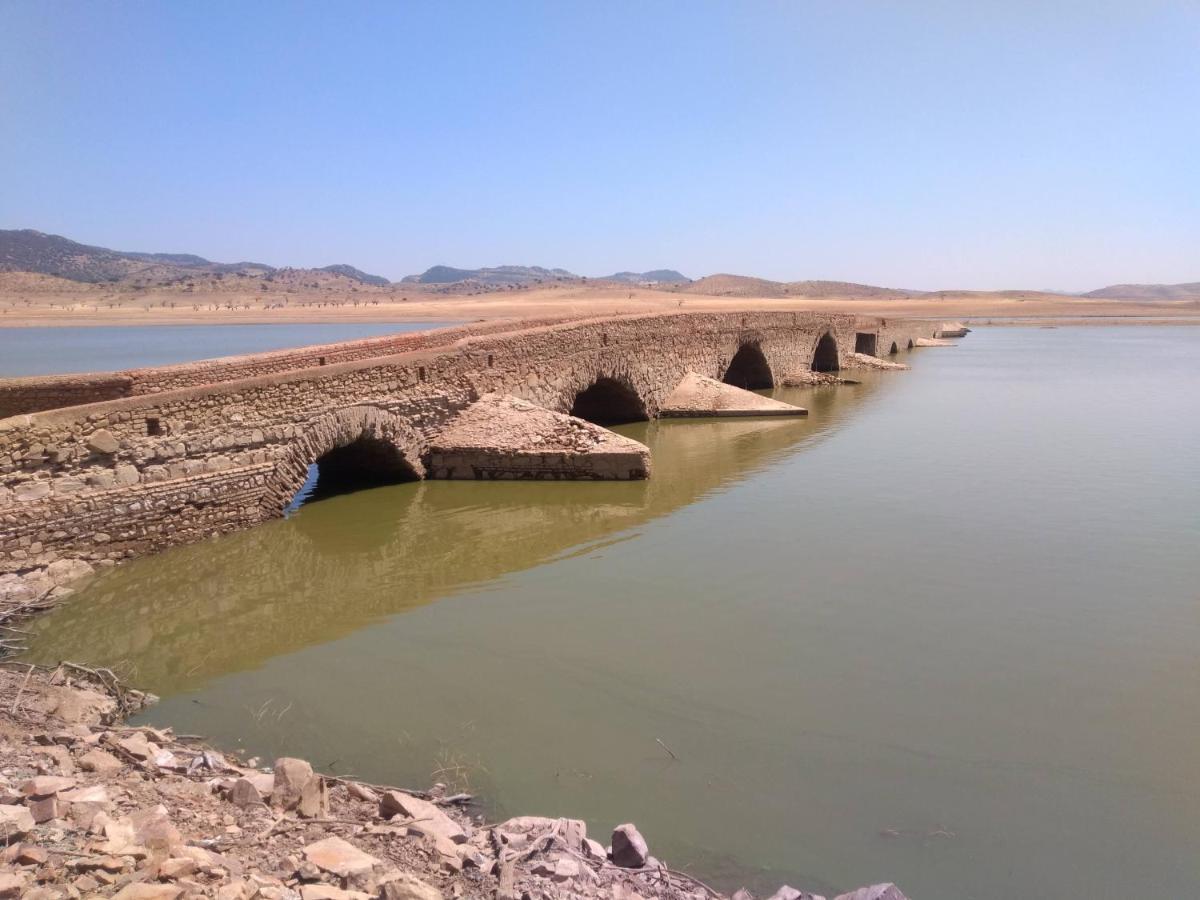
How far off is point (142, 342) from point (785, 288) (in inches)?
3964

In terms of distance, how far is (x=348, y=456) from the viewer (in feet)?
44.5

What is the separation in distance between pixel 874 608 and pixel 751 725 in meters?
2.58

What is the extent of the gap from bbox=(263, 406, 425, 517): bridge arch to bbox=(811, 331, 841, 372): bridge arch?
68.7ft

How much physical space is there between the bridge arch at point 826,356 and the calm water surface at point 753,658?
17934 millimetres

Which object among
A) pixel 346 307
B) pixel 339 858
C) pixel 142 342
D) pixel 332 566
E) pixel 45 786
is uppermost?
pixel 346 307

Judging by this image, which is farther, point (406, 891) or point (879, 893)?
point (879, 893)

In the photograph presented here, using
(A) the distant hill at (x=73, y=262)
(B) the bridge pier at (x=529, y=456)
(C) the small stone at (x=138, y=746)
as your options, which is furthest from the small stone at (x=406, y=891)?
(A) the distant hill at (x=73, y=262)

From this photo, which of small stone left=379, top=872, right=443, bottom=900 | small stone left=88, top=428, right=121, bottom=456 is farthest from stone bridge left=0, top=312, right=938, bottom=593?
small stone left=379, top=872, right=443, bottom=900

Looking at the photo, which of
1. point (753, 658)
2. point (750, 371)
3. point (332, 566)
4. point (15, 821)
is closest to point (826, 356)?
point (750, 371)

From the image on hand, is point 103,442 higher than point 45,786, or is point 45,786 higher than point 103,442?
point 103,442

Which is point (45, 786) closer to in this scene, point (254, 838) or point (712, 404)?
point (254, 838)

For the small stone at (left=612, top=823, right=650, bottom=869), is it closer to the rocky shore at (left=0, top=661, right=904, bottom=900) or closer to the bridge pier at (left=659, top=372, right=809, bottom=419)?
the rocky shore at (left=0, top=661, right=904, bottom=900)

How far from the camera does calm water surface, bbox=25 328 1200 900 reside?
500 centimetres

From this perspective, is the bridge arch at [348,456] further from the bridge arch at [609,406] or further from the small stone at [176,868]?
the small stone at [176,868]
